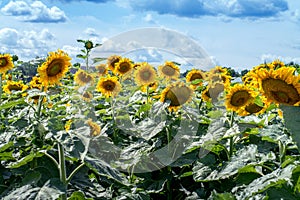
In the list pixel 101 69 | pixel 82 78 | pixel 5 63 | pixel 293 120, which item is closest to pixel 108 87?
Result: pixel 82 78

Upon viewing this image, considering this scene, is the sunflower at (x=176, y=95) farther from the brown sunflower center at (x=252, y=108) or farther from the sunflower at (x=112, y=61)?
the sunflower at (x=112, y=61)

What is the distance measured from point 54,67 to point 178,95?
913 mm

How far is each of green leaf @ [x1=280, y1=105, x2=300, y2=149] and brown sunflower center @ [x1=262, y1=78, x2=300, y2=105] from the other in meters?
0.19

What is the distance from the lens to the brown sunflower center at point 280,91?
1.94 meters

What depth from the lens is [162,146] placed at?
3182 millimetres

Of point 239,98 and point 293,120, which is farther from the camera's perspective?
point 239,98

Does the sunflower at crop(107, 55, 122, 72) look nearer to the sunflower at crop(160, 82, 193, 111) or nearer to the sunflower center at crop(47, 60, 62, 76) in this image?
the sunflower center at crop(47, 60, 62, 76)

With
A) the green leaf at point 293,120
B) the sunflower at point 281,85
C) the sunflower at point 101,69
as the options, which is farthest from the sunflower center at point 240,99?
the sunflower at point 101,69

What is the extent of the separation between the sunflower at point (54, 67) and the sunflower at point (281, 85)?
1670mm

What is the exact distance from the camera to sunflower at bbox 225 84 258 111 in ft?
9.50

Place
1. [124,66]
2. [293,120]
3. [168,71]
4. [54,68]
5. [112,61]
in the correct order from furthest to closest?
1. [112,61]
2. [124,66]
3. [168,71]
4. [54,68]
5. [293,120]

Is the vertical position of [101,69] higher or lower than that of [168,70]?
lower

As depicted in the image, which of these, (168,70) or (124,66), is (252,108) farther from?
(124,66)

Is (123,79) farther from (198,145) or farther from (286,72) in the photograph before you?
(286,72)
